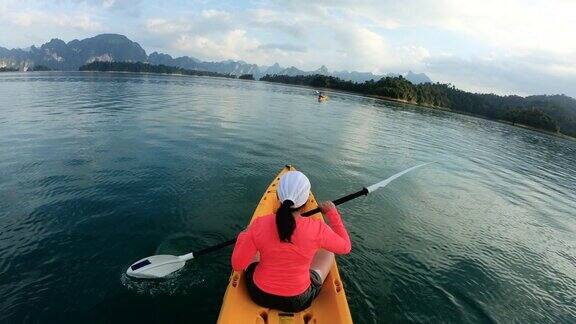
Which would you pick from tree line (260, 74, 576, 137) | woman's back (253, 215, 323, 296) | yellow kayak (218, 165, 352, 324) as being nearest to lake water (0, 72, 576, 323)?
yellow kayak (218, 165, 352, 324)

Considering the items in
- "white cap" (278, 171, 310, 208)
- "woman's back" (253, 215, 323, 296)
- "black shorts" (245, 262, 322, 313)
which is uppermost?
"white cap" (278, 171, 310, 208)

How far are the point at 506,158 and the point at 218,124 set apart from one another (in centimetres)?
2689

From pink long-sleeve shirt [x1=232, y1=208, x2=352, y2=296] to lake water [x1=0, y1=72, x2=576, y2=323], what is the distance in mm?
2951

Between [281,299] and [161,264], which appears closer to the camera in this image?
[281,299]

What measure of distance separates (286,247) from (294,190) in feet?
2.70

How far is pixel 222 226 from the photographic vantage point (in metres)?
11.2

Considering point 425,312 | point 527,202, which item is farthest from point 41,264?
point 527,202

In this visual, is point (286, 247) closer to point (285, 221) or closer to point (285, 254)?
point (285, 254)

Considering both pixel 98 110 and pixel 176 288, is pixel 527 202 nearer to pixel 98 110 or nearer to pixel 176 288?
pixel 176 288

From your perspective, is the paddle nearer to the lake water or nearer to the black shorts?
the lake water

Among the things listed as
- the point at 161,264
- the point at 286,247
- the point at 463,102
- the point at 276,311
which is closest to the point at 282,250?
the point at 286,247

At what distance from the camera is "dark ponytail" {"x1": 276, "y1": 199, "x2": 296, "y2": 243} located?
4621 mm

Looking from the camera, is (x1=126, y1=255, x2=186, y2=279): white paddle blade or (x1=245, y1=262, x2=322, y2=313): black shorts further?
(x1=126, y1=255, x2=186, y2=279): white paddle blade

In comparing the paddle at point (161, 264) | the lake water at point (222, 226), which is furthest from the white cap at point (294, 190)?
the lake water at point (222, 226)
